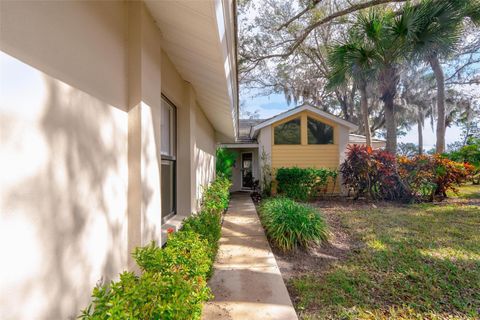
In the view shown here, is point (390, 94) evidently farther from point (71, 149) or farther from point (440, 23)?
point (71, 149)

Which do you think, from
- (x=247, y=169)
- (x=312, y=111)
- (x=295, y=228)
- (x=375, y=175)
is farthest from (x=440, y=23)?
(x=247, y=169)

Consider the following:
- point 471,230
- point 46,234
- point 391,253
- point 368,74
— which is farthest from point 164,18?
point 368,74

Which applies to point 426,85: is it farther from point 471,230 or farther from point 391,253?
point 391,253

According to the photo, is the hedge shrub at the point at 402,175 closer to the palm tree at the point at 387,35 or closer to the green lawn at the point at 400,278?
the palm tree at the point at 387,35

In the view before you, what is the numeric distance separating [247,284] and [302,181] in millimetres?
7830

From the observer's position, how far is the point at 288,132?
1212cm

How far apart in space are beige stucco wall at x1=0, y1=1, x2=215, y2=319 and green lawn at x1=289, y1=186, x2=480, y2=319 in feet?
7.22

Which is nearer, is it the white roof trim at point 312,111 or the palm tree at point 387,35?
the palm tree at point 387,35

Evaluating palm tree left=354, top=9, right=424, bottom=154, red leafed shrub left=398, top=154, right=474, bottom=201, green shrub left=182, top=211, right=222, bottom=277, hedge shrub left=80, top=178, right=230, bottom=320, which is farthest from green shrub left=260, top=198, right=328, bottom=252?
palm tree left=354, top=9, right=424, bottom=154

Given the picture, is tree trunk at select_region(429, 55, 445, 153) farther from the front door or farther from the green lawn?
the green lawn

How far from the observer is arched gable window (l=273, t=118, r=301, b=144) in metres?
12.1

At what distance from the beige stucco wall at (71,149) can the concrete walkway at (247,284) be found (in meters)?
1.16

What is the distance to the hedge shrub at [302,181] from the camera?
10680 millimetres

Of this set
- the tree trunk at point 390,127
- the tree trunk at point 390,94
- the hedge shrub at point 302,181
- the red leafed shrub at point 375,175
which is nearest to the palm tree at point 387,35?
the tree trunk at point 390,94
